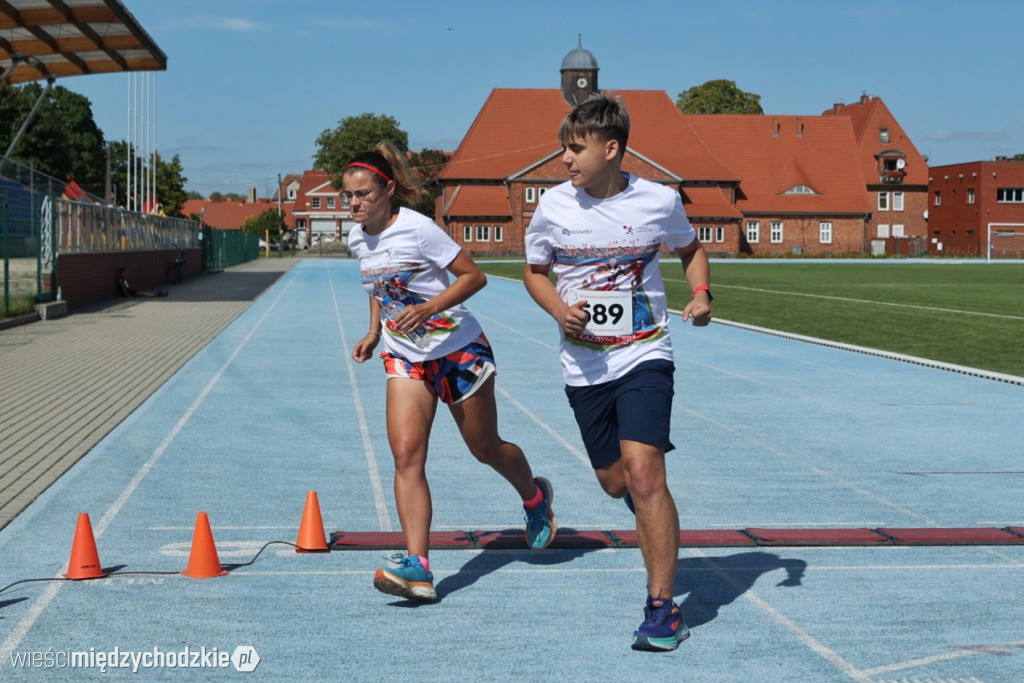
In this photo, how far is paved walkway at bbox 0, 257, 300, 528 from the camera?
356 inches

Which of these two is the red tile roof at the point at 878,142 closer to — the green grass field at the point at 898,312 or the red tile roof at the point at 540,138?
the red tile roof at the point at 540,138

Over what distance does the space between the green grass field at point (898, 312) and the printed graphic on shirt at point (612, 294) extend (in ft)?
36.5

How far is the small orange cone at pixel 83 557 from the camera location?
5719mm

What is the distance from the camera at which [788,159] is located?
97.9 meters

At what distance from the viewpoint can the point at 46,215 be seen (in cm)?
2536

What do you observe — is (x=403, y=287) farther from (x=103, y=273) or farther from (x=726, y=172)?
(x=726, y=172)

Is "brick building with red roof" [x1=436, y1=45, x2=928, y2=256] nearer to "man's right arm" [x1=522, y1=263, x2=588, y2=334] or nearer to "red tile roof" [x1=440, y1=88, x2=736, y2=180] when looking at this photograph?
"red tile roof" [x1=440, y1=88, x2=736, y2=180]

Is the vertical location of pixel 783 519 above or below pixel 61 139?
below

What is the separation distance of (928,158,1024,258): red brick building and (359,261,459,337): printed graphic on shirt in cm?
9408

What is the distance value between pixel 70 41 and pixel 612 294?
104 ft

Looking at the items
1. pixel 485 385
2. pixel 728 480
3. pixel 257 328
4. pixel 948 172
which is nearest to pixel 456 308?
pixel 485 385

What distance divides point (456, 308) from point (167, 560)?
1.91 metres

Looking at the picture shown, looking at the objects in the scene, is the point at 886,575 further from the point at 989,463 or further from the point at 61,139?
the point at 61,139

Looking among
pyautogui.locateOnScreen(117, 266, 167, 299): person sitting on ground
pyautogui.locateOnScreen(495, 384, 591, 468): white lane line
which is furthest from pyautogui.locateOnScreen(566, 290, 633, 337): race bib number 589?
pyautogui.locateOnScreen(117, 266, 167, 299): person sitting on ground
